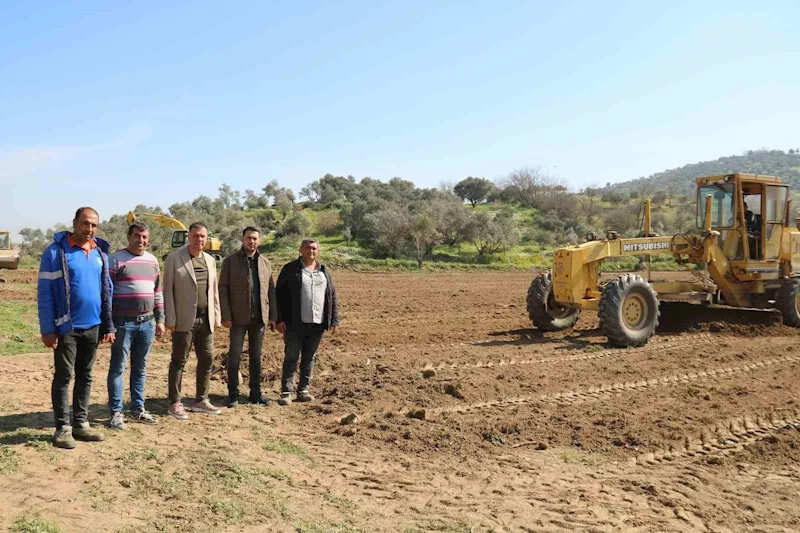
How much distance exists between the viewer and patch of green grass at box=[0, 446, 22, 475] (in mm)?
4281

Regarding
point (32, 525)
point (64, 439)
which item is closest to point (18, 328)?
point (64, 439)

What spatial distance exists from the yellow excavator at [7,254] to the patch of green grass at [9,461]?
21076mm

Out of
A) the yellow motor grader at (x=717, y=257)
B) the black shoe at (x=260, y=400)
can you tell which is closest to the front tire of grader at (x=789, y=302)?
the yellow motor grader at (x=717, y=257)

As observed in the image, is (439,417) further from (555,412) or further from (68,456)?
(68,456)

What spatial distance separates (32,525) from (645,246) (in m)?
9.69

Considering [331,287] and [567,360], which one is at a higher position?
[331,287]

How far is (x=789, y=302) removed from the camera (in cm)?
1110

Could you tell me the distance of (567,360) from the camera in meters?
8.68

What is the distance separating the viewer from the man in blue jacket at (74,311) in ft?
Result: 15.5

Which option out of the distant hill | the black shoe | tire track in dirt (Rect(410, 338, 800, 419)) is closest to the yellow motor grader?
tire track in dirt (Rect(410, 338, 800, 419))

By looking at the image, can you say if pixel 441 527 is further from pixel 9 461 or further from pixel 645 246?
pixel 645 246

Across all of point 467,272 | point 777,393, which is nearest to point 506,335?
point 777,393

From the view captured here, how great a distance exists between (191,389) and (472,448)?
336cm

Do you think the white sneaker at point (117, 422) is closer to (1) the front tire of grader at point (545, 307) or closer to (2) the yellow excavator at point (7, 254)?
(1) the front tire of grader at point (545, 307)
